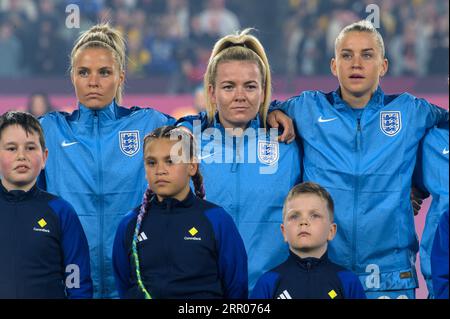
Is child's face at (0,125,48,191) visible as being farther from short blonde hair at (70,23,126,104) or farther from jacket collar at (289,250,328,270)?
jacket collar at (289,250,328,270)

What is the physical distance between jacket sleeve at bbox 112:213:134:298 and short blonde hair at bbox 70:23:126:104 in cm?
96

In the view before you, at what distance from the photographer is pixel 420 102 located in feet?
15.8

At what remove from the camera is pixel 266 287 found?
434 cm

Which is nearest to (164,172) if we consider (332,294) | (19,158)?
(19,158)

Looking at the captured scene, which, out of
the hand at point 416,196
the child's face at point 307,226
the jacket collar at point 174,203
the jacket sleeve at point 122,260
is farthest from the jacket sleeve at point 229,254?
the hand at point 416,196

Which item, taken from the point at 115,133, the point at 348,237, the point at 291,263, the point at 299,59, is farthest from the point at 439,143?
the point at 299,59

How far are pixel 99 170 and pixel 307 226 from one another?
1.17 metres

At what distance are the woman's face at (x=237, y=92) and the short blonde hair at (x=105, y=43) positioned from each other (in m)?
0.59

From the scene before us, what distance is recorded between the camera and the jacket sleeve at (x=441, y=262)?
4.31 meters

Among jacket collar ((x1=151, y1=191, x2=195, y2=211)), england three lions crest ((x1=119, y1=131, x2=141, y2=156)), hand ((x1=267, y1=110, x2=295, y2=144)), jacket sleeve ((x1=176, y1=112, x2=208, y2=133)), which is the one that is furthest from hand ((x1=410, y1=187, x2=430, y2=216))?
england three lions crest ((x1=119, y1=131, x2=141, y2=156))
